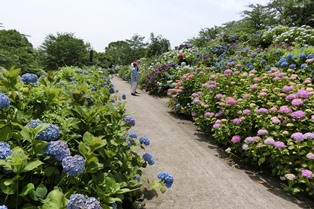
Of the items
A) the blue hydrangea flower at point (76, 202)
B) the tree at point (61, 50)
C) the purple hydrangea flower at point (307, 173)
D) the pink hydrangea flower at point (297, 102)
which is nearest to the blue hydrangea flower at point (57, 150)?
the blue hydrangea flower at point (76, 202)

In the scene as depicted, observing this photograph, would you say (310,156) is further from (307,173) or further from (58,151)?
(58,151)

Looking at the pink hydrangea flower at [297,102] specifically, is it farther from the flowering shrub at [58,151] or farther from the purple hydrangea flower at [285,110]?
the flowering shrub at [58,151]

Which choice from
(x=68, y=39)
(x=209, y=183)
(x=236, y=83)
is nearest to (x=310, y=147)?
(x=209, y=183)

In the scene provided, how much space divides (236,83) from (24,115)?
14.9ft

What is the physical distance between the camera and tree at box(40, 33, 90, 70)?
33.7ft

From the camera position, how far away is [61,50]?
10344 millimetres

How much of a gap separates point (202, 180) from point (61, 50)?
27.3 feet

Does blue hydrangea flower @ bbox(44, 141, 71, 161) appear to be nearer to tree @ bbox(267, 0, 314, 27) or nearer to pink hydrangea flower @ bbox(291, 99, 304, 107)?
pink hydrangea flower @ bbox(291, 99, 304, 107)

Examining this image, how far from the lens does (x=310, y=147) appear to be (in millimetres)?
3660

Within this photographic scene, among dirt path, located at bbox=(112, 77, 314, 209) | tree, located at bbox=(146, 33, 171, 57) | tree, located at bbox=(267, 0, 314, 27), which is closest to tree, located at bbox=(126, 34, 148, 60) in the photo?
Answer: tree, located at bbox=(146, 33, 171, 57)

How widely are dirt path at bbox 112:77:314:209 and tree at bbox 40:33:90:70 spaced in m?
6.01

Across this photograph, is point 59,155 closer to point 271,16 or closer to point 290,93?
point 290,93

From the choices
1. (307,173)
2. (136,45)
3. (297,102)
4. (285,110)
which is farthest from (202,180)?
(136,45)

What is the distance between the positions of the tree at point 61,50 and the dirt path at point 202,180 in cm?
601
